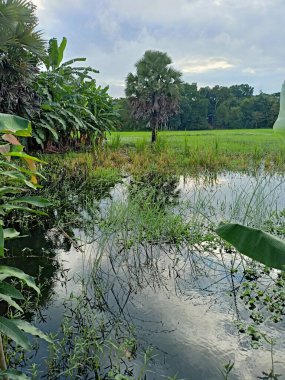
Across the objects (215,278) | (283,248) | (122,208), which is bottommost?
(215,278)

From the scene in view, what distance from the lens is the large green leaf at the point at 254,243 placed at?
4.21ft

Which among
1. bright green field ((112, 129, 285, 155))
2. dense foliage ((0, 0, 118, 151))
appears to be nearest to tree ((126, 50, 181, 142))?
bright green field ((112, 129, 285, 155))

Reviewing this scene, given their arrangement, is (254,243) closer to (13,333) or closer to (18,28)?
(13,333)

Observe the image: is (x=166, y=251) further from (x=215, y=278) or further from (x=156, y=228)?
(x=215, y=278)

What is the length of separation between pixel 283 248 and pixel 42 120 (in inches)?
318

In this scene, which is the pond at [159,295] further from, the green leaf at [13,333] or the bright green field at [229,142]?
the bright green field at [229,142]

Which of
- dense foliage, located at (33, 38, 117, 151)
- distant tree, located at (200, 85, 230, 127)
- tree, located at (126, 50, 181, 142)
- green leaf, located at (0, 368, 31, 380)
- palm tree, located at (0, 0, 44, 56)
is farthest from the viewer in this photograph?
distant tree, located at (200, 85, 230, 127)

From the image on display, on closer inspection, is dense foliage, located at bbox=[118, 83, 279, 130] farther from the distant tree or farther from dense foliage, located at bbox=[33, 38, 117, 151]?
dense foliage, located at bbox=[33, 38, 117, 151]

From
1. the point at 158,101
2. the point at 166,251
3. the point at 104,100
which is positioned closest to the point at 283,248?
the point at 166,251

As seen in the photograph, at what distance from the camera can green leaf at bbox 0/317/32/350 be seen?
1342mm

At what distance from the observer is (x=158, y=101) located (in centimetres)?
1563

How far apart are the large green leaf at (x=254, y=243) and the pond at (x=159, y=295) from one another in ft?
2.38

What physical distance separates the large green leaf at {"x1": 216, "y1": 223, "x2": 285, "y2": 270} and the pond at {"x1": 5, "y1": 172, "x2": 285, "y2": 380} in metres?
0.73

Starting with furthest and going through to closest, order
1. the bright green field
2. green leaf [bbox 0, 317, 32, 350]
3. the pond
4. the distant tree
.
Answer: the distant tree
the bright green field
the pond
green leaf [bbox 0, 317, 32, 350]
